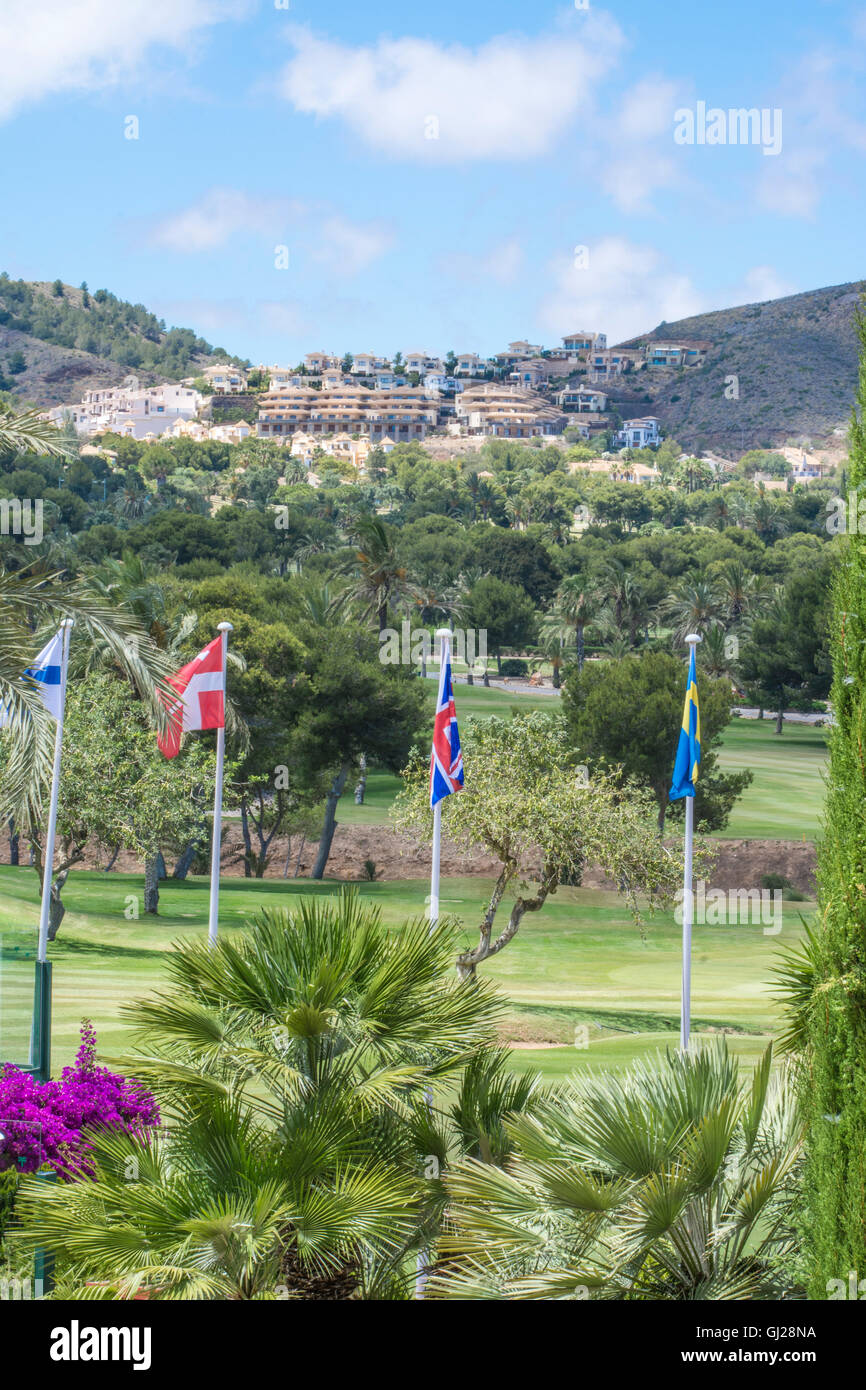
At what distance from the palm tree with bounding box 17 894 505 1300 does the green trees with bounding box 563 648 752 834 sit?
39.7m

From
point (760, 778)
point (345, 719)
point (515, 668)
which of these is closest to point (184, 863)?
point (345, 719)

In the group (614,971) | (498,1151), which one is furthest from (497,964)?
(498,1151)

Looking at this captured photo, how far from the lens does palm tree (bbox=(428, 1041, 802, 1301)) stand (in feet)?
25.0

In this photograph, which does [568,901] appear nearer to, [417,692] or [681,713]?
[681,713]

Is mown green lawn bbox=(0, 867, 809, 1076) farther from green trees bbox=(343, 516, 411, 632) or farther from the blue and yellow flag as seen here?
green trees bbox=(343, 516, 411, 632)

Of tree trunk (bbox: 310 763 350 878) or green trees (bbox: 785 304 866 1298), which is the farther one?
tree trunk (bbox: 310 763 350 878)

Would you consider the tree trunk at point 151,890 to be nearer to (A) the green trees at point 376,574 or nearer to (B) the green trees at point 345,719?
(B) the green trees at point 345,719

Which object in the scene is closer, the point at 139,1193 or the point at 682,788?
the point at 139,1193

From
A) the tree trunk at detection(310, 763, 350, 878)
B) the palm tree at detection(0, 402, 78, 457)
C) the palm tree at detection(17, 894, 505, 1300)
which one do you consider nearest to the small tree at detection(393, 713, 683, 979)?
the palm tree at detection(0, 402, 78, 457)

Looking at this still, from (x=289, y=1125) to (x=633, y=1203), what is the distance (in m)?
2.11

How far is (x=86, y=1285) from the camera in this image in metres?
7.79

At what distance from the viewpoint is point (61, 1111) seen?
A: 1118 cm
